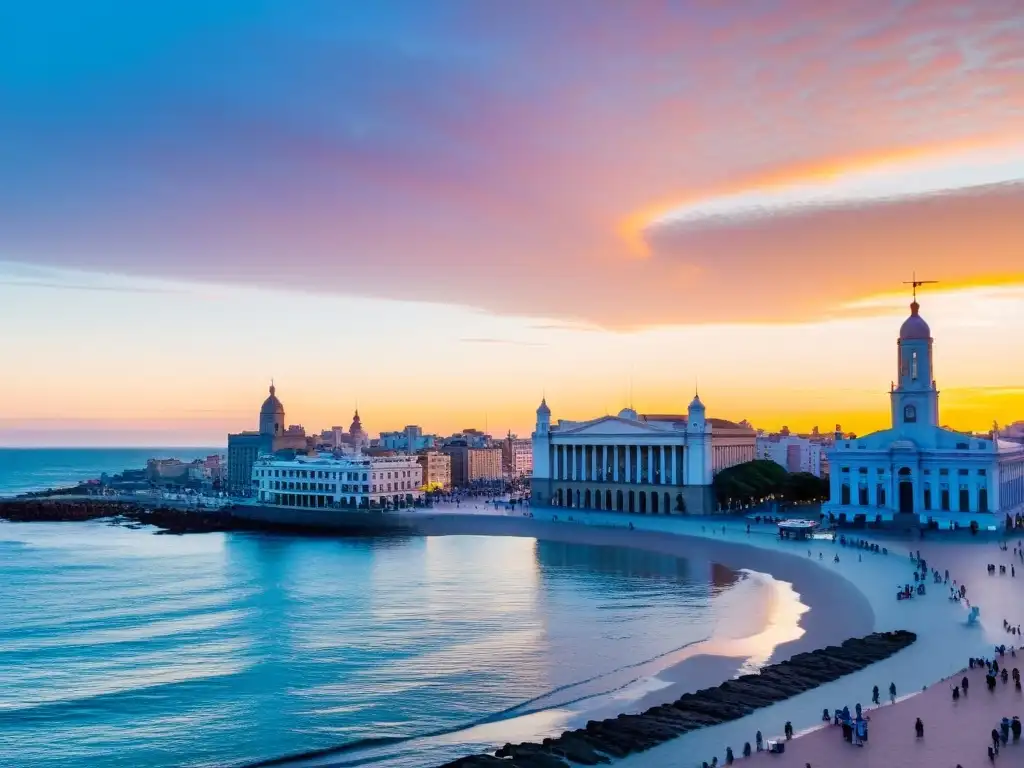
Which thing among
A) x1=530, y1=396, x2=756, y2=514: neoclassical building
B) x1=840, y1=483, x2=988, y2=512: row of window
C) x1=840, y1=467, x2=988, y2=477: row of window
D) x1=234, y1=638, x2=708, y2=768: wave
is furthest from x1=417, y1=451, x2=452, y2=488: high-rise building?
x1=234, y1=638, x2=708, y2=768: wave

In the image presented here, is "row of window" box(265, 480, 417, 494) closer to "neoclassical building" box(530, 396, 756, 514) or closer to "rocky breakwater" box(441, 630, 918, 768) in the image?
"neoclassical building" box(530, 396, 756, 514)

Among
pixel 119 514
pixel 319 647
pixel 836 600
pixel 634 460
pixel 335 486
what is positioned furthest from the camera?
pixel 119 514

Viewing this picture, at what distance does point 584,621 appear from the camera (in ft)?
149

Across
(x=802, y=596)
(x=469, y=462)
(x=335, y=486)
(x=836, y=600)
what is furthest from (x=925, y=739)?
(x=469, y=462)

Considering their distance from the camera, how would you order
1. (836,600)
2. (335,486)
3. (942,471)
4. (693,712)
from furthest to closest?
(335,486) → (942,471) → (836,600) → (693,712)

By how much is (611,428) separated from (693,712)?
7293cm

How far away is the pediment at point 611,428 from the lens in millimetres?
101044

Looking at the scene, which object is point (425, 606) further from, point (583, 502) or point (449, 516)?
point (583, 502)

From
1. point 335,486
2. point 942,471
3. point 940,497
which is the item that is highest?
point 942,471

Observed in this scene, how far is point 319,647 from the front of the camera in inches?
1641

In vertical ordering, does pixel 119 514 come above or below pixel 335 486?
below

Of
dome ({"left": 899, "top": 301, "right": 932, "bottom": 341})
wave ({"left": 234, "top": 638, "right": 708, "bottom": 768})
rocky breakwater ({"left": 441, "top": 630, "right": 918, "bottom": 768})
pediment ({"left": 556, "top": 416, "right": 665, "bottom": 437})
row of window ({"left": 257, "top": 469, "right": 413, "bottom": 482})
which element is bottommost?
wave ({"left": 234, "top": 638, "right": 708, "bottom": 768})

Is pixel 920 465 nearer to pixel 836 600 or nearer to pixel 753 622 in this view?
pixel 836 600

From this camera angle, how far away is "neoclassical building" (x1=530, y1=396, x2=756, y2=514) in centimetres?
9725
